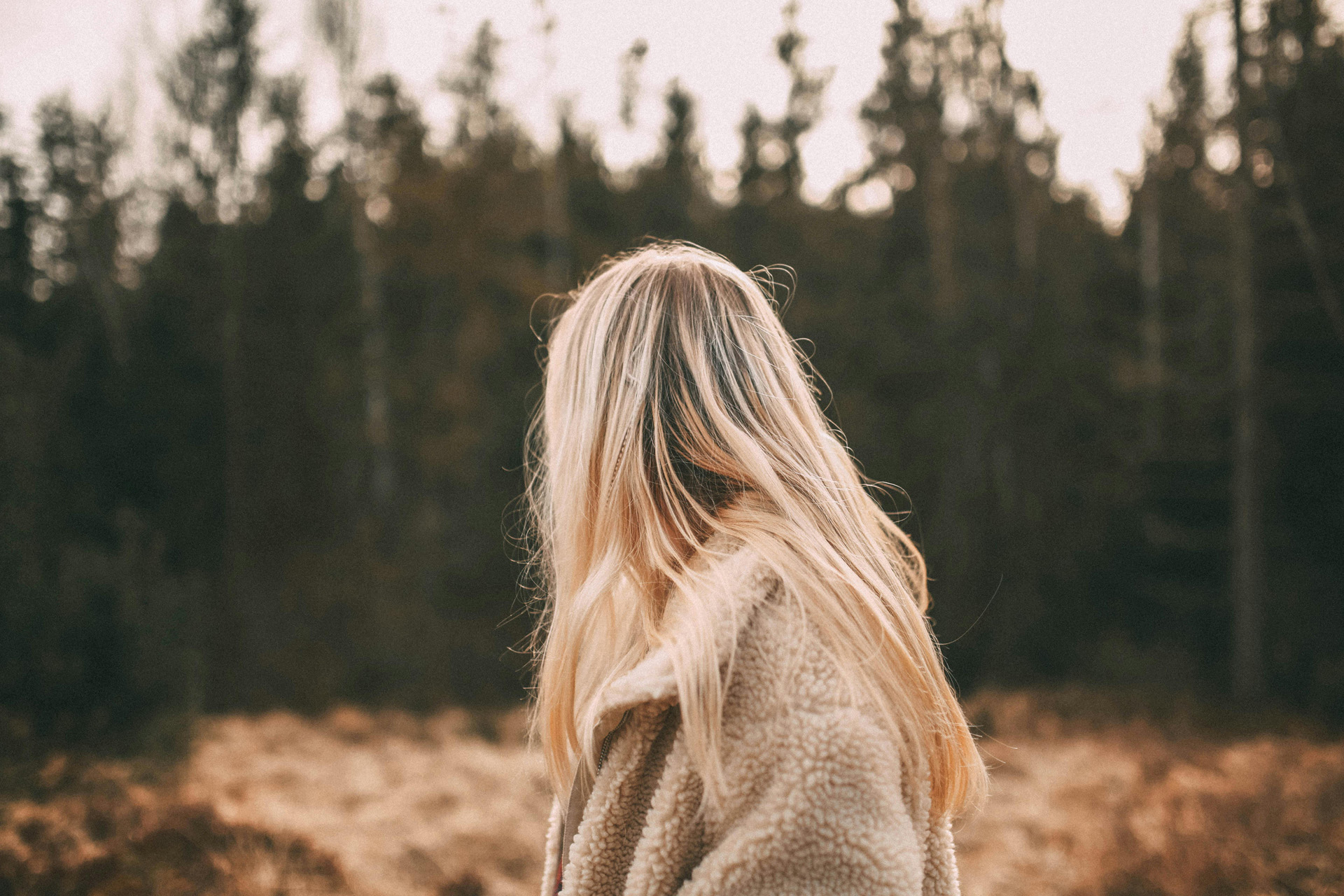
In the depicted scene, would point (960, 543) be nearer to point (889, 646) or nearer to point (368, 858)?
point (368, 858)

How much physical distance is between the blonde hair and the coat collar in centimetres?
2

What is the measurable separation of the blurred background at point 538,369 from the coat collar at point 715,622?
524 centimetres

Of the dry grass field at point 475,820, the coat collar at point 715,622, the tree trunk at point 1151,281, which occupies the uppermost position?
the tree trunk at point 1151,281

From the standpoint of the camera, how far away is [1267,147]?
9.27m

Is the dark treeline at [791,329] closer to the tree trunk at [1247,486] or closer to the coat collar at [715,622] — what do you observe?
the tree trunk at [1247,486]

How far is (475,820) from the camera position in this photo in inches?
237

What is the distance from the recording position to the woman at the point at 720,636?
36.0 inches

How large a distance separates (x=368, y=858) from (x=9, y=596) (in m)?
2.86

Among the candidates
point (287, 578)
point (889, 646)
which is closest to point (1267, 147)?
point (889, 646)

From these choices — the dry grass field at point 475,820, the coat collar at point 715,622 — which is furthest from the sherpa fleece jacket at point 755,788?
the dry grass field at point 475,820

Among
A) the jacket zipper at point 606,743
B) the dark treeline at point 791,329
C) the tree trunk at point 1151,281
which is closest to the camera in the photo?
the jacket zipper at point 606,743

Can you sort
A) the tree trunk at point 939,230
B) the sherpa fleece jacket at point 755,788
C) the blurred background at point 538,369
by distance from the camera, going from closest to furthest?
the sherpa fleece jacket at point 755,788 < the blurred background at point 538,369 < the tree trunk at point 939,230

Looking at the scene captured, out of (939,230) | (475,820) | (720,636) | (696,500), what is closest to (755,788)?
(720,636)

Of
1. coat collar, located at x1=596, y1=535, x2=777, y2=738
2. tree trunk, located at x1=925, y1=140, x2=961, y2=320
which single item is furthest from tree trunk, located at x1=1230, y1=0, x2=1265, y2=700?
coat collar, located at x1=596, y1=535, x2=777, y2=738
